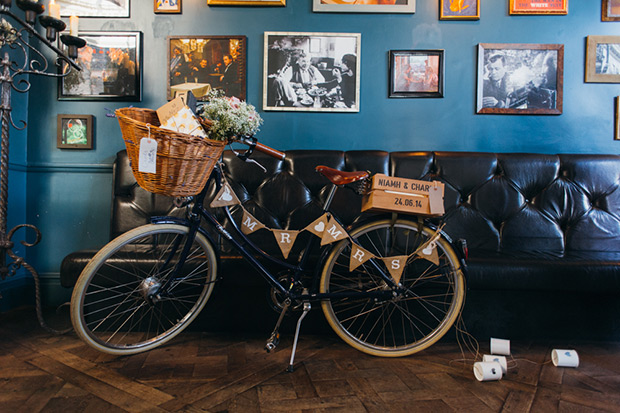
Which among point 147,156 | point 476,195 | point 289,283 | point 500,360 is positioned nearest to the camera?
point 147,156

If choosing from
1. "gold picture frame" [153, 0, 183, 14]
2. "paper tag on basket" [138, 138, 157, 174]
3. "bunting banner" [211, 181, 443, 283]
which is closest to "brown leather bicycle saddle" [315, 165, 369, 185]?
"bunting banner" [211, 181, 443, 283]

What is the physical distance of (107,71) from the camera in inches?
91.2

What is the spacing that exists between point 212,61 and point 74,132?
0.98 metres

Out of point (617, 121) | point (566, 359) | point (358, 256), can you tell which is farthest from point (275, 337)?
point (617, 121)

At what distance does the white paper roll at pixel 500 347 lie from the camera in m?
1.61

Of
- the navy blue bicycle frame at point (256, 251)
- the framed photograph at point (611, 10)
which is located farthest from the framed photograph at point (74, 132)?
the framed photograph at point (611, 10)

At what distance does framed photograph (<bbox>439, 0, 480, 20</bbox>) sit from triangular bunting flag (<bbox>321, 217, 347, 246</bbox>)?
1.64 m

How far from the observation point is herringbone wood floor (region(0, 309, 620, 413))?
48.5 inches

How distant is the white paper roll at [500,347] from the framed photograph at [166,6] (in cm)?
257

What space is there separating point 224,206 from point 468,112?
1.68 metres

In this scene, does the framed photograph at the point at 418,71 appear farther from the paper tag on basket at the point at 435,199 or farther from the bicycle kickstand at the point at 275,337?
the bicycle kickstand at the point at 275,337

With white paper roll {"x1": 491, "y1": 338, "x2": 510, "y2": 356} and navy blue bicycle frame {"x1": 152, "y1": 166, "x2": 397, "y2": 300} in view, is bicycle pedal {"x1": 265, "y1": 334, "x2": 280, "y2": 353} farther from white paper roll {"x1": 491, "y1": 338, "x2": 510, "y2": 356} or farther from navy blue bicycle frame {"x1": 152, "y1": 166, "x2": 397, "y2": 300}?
white paper roll {"x1": 491, "y1": 338, "x2": 510, "y2": 356}

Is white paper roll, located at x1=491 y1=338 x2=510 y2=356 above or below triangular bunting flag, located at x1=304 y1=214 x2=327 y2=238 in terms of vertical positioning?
below

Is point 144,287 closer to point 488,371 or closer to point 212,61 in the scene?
point 488,371
